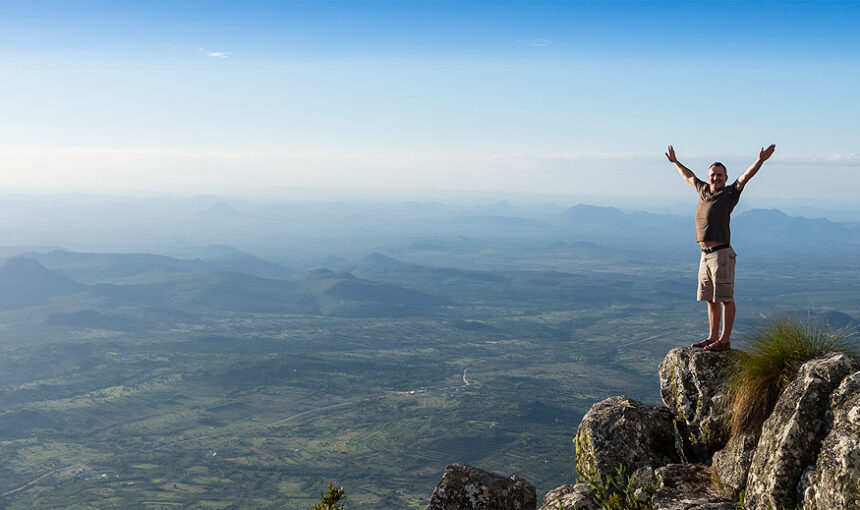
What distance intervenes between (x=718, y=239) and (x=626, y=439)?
4935mm

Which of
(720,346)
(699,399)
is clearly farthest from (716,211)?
(699,399)

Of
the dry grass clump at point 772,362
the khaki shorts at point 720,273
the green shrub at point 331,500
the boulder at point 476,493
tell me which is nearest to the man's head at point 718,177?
the khaki shorts at point 720,273

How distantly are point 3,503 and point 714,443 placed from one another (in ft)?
522

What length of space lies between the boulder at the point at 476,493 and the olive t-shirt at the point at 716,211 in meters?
6.93

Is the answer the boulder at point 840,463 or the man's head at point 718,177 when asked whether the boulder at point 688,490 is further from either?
the man's head at point 718,177

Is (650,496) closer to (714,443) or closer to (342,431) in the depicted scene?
(714,443)

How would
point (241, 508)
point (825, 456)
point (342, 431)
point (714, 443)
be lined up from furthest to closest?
point (342, 431)
point (241, 508)
point (714, 443)
point (825, 456)

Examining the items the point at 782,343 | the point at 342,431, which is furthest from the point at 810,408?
the point at 342,431

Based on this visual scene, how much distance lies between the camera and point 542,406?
18975cm

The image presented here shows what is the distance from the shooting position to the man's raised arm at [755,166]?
14328mm

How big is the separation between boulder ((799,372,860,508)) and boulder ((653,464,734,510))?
1772mm

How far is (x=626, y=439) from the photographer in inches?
597

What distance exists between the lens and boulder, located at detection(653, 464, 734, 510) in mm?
12213

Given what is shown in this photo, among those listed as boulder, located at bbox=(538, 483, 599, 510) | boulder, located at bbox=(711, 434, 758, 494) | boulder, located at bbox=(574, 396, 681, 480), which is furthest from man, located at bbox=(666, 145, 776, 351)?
boulder, located at bbox=(538, 483, 599, 510)
